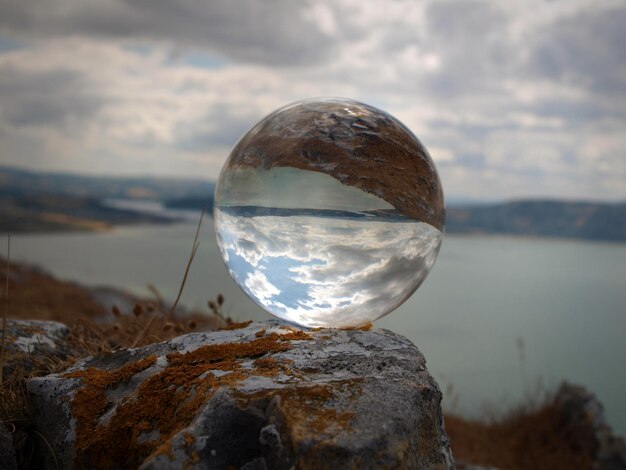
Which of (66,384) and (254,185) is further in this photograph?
(254,185)

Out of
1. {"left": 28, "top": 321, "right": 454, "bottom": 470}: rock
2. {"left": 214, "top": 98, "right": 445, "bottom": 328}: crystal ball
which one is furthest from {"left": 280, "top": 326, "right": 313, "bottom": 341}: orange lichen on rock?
{"left": 214, "top": 98, "right": 445, "bottom": 328}: crystal ball

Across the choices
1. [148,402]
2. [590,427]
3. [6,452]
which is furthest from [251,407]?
[590,427]

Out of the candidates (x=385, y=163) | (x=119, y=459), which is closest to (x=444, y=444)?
(x=119, y=459)

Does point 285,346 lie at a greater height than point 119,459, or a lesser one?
greater

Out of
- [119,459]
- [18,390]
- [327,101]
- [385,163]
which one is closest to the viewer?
[119,459]

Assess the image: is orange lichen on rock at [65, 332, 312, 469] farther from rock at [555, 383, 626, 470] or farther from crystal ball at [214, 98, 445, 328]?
rock at [555, 383, 626, 470]

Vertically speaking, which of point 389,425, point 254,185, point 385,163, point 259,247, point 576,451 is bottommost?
point 576,451

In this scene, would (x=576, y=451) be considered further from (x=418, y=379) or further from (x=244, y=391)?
(x=244, y=391)
